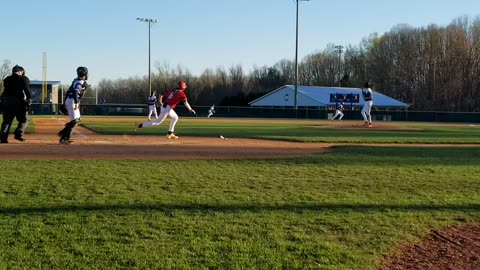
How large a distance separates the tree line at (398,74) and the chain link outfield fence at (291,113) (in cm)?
2713

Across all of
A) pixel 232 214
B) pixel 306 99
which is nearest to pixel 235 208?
pixel 232 214

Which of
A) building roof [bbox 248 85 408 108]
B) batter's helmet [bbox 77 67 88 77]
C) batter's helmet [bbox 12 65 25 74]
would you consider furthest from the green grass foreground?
building roof [bbox 248 85 408 108]

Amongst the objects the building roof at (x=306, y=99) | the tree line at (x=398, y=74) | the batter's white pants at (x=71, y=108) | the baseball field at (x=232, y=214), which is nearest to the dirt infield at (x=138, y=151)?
the baseball field at (x=232, y=214)

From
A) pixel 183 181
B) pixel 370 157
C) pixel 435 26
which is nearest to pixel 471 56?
pixel 435 26

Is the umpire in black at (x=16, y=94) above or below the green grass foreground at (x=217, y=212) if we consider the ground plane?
above

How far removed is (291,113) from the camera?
55.3 meters

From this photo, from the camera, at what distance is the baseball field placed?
4.65 meters

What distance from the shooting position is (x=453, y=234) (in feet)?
18.8

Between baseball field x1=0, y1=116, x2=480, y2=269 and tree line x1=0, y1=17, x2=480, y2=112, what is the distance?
76.8 m

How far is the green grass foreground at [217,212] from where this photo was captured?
4621 mm

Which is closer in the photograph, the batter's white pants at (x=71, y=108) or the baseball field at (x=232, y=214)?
the baseball field at (x=232, y=214)

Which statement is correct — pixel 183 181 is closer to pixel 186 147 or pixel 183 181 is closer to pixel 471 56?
pixel 186 147

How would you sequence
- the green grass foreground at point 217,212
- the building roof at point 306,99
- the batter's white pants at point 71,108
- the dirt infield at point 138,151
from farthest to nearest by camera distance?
the building roof at point 306,99 < the batter's white pants at point 71,108 < the dirt infield at point 138,151 < the green grass foreground at point 217,212

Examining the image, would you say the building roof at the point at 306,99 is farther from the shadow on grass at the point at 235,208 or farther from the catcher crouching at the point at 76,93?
the shadow on grass at the point at 235,208
